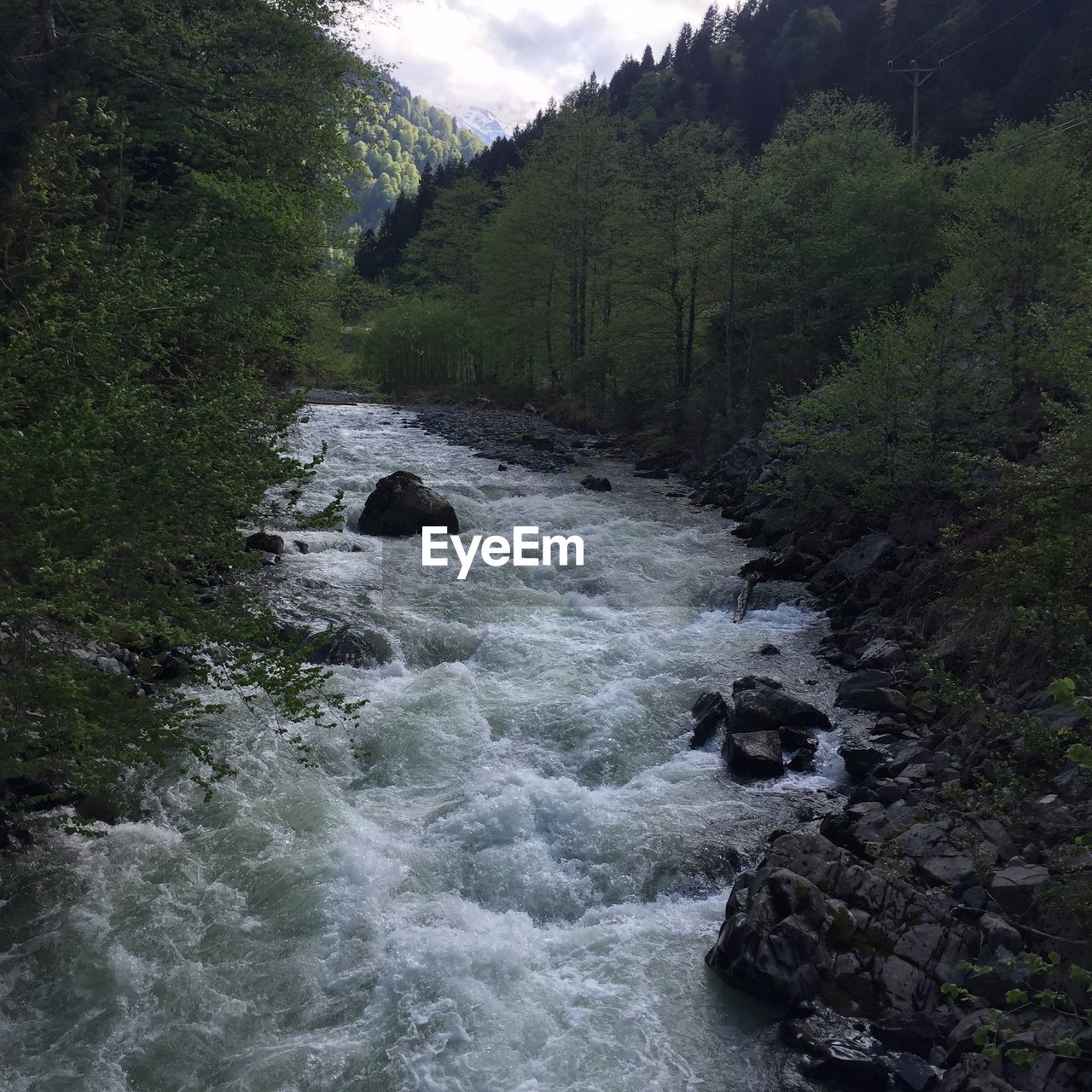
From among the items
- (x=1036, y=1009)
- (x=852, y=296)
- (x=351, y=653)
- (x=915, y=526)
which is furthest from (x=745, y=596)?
(x=852, y=296)

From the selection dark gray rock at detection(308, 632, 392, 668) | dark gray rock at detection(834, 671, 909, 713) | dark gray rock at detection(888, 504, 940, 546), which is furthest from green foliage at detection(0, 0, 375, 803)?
dark gray rock at detection(888, 504, 940, 546)

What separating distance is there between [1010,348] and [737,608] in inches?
295

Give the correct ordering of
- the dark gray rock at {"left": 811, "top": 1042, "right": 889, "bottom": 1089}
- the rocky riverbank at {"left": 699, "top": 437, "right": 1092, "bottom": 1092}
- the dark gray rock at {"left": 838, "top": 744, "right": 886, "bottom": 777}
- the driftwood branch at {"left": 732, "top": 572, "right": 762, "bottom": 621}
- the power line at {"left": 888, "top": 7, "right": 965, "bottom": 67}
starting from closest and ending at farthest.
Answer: the rocky riverbank at {"left": 699, "top": 437, "right": 1092, "bottom": 1092} < the dark gray rock at {"left": 811, "top": 1042, "right": 889, "bottom": 1089} < the dark gray rock at {"left": 838, "top": 744, "right": 886, "bottom": 777} < the driftwood branch at {"left": 732, "top": 572, "right": 762, "bottom": 621} < the power line at {"left": 888, "top": 7, "right": 965, "bottom": 67}

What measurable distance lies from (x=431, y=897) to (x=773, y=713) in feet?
16.8

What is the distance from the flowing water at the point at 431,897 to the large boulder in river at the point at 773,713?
1.88 feet

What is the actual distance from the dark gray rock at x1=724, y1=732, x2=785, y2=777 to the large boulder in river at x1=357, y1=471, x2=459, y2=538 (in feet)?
33.7

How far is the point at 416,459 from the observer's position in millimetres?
26875

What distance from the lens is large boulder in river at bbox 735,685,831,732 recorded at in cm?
1086

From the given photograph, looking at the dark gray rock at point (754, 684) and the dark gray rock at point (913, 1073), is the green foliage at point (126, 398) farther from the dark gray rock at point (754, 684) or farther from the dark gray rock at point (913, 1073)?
the dark gray rock at point (754, 684)

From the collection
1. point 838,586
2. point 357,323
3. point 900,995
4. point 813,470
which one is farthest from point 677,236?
point 357,323

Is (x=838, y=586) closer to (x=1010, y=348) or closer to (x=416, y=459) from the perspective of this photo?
(x=1010, y=348)

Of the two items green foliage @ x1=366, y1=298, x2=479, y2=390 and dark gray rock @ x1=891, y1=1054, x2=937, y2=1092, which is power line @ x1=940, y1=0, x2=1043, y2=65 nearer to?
green foliage @ x1=366, y1=298, x2=479, y2=390

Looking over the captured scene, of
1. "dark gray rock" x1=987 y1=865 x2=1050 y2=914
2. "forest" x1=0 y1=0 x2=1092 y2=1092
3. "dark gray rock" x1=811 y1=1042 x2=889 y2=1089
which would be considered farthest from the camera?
"dark gray rock" x1=987 y1=865 x2=1050 y2=914

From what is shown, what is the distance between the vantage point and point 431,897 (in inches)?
314
